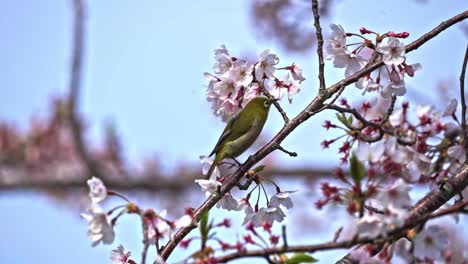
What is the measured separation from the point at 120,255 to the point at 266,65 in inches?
29.6

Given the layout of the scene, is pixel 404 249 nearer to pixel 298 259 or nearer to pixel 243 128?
pixel 298 259

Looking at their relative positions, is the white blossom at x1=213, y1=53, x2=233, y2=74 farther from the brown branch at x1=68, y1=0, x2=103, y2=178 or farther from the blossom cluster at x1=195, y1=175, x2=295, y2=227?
the brown branch at x1=68, y1=0, x2=103, y2=178

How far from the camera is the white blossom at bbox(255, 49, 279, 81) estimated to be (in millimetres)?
2115

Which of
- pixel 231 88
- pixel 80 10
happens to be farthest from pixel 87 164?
pixel 231 88

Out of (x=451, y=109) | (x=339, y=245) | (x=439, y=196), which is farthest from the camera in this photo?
(x=451, y=109)

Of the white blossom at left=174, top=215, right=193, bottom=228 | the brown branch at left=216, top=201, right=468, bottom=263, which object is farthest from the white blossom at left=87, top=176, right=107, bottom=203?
the brown branch at left=216, top=201, right=468, bottom=263

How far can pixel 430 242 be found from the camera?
1506 mm

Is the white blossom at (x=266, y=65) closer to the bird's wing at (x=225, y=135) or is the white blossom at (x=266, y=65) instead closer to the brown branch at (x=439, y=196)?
the bird's wing at (x=225, y=135)

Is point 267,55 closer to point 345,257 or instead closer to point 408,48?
point 408,48

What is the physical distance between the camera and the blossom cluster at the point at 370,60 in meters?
2.06

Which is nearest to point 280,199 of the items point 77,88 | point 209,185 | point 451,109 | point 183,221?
point 209,185

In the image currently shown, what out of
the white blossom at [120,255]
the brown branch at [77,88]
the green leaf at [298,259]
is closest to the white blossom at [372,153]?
the green leaf at [298,259]

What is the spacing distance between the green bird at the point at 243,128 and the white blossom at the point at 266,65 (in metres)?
0.08

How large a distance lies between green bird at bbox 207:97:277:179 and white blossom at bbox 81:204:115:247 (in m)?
0.66
